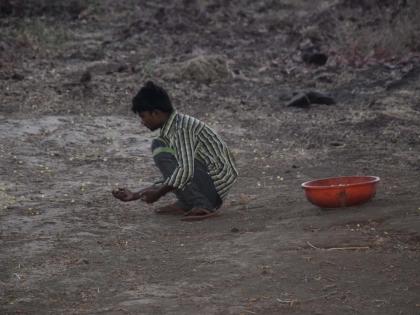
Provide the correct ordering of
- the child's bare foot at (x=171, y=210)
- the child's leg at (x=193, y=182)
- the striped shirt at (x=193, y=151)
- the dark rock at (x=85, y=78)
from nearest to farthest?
the striped shirt at (x=193, y=151) → the child's leg at (x=193, y=182) → the child's bare foot at (x=171, y=210) → the dark rock at (x=85, y=78)

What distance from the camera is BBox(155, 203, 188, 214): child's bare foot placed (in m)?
6.72

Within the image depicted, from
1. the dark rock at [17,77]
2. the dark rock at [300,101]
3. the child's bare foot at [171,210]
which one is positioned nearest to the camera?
the child's bare foot at [171,210]

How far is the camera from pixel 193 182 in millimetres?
6441

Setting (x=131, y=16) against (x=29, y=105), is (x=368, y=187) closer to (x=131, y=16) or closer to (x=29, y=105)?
(x=29, y=105)

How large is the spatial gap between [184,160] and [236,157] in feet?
10.3

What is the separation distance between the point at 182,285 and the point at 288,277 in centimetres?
60

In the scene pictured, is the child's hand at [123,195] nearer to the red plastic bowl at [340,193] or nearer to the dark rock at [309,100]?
the red plastic bowl at [340,193]

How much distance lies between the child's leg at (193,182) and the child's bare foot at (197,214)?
0.03 metres

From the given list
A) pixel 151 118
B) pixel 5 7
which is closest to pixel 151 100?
pixel 151 118

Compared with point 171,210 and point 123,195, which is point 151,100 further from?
point 171,210

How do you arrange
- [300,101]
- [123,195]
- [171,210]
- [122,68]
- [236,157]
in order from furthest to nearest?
[122,68] → [300,101] → [236,157] → [171,210] → [123,195]

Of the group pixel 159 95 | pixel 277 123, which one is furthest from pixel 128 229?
pixel 277 123

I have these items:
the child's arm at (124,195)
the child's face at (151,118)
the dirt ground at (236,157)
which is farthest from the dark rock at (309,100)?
the child's arm at (124,195)

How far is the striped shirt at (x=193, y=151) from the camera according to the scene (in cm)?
609
